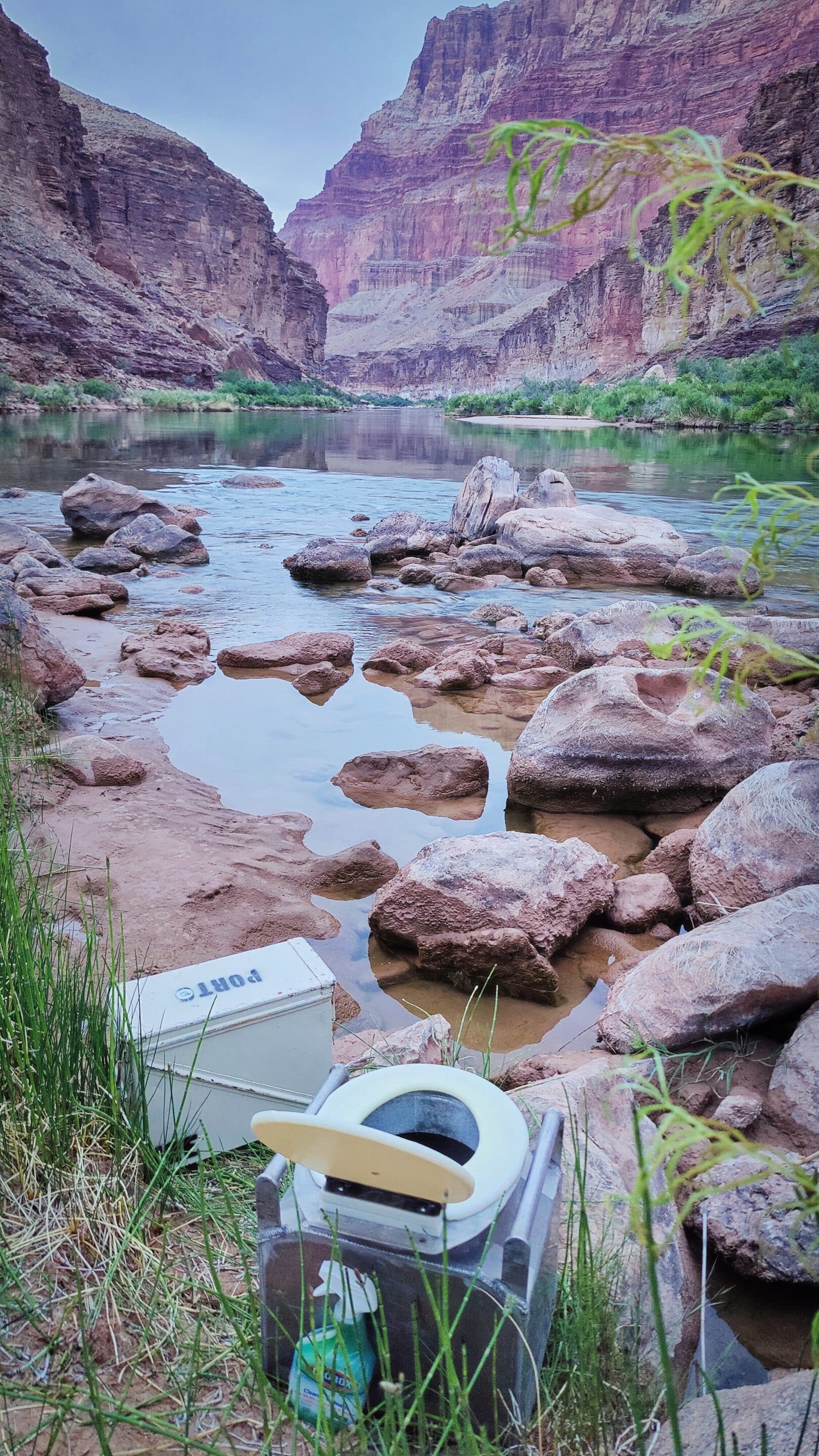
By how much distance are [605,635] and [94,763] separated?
3.82 m

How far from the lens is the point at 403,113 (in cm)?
16725

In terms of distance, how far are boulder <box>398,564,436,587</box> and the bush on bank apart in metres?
17.8

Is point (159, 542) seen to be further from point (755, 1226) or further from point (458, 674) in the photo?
point (755, 1226)

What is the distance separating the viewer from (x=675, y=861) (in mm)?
3789

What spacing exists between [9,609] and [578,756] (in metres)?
3.03

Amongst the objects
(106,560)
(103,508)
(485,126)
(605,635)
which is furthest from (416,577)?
(485,126)

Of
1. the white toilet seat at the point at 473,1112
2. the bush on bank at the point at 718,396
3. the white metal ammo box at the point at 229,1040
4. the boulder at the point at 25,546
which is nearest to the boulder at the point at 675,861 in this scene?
the white metal ammo box at the point at 229,1040

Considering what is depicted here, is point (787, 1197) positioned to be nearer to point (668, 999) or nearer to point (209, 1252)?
point (668, 999)

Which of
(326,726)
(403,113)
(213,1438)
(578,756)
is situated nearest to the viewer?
(213,1438)

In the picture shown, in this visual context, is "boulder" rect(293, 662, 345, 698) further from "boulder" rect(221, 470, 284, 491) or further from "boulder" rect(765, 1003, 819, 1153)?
"boulder" rect(221, 470, 284, 491)

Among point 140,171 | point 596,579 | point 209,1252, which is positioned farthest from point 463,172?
point 209,1252

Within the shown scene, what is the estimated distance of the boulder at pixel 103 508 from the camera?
38.0 ft

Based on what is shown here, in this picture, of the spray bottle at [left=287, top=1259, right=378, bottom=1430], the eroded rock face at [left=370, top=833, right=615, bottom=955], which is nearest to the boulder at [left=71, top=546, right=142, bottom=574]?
the eroded rock face at [left=370, top=833, right=615, bottom=955]

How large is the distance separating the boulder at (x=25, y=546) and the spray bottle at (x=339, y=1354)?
8.86 metres
